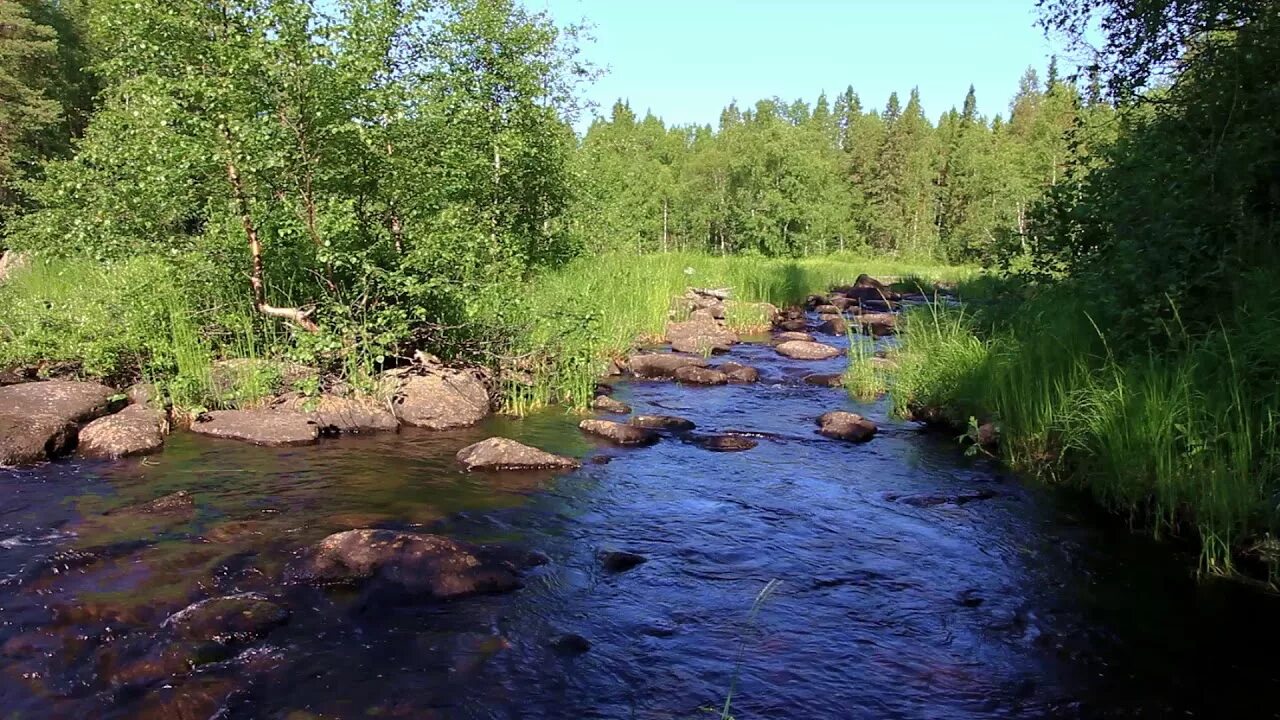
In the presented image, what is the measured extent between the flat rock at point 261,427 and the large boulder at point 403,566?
398 centimetres

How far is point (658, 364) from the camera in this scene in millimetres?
16141

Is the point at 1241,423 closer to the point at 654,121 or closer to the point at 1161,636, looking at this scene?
the point at 1161,636

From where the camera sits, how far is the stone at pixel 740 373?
15.3 m

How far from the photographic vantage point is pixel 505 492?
28.7 ft

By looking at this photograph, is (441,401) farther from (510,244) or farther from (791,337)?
(791,337)

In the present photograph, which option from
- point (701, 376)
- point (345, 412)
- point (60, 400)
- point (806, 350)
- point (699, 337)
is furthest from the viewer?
point (699, 337)

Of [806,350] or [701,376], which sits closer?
[701,376]

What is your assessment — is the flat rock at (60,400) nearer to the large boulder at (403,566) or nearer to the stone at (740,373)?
the large boulder at (403,566)

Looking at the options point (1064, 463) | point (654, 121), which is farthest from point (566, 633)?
point (654, 121)

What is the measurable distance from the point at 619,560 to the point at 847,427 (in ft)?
17.3

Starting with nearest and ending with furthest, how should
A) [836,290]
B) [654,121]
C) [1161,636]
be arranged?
[1161,636] → [836,290] → [654,121]

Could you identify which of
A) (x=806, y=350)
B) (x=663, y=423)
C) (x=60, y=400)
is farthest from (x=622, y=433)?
(x=806, y=350)

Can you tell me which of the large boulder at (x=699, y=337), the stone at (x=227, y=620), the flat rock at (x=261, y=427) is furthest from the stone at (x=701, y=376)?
the stone at (x=227, y=620)

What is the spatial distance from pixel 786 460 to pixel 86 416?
338 inches
